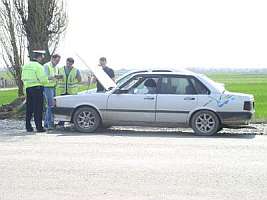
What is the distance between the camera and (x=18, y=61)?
20.7m

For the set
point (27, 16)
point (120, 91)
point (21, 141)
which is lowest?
point (21, 141)

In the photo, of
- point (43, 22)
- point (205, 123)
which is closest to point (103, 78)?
point (205, 123)

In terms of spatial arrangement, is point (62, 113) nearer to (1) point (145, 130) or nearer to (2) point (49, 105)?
(2) point (49, 105)

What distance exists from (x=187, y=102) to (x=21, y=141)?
12.5ft

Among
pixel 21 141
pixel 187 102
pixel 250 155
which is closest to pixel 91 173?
pixel 250 155

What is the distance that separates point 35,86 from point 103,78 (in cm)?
183

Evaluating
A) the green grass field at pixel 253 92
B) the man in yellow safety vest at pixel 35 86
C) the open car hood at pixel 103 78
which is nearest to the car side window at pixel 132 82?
the open car hood at pixel 103 78

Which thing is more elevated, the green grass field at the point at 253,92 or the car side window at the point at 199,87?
the car side window at the point at 199,87

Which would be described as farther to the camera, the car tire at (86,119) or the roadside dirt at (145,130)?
the roadside dirt at (145,130)

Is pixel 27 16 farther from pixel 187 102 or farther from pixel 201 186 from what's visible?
pixel 201 186

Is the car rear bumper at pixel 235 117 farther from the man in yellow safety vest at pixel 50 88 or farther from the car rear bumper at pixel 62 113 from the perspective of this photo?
the man in yellow safety vest at pixel 50 88

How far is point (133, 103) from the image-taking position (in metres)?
13.2

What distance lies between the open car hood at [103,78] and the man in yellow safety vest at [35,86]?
4.72 ft

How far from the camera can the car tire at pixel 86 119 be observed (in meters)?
13.4
